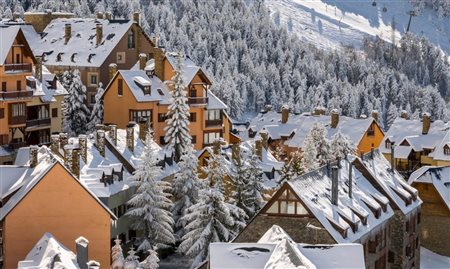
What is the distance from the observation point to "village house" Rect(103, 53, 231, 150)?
8794 centimetres

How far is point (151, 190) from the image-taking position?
6303 centimetres

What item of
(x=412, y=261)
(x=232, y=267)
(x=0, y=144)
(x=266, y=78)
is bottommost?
(x=266, y=78)

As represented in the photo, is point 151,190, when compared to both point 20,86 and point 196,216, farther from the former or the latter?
point 20,86

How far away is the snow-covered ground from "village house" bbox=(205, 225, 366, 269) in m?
29.9

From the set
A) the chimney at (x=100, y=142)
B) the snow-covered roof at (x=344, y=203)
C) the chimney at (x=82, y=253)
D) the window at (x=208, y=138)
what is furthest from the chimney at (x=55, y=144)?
the window at (x=208, y=138)

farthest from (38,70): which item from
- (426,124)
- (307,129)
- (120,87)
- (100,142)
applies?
(426,124)

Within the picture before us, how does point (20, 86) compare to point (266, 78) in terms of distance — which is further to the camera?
point (266, 78)

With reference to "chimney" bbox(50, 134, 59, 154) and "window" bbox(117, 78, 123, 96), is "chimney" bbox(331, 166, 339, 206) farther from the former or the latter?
"window" bbox(117, 78, 123, 96)

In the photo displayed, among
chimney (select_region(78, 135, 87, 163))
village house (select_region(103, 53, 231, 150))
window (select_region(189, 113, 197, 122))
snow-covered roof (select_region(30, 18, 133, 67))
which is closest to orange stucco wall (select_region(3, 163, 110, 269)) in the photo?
chimney (select_region(78, 135, 87, 163))

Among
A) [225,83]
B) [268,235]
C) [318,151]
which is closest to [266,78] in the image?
[225,83]

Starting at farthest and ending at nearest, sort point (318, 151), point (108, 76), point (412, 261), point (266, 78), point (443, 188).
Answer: point (266, 78)
point (108, 76)
point (318, 151)
point (443, 188)
point (412, 261)

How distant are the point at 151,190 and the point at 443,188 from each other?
29935 mm

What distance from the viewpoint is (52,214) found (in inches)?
2192

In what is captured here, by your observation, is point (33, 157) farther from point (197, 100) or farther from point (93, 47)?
point (93, 47)
